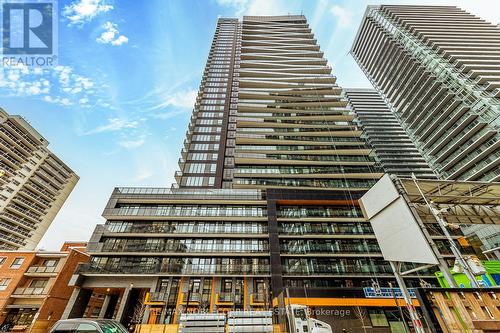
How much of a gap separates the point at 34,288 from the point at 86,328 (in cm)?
3166

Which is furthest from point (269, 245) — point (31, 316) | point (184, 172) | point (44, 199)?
point (44, 199)

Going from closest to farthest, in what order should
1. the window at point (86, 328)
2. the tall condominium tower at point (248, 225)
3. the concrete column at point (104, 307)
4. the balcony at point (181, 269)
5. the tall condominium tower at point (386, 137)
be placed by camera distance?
the window at point (86, 328) → the tall condominium tower at point (248, 225) → the balcony at point (181, 269) → the concrete column at point (104, 307) → the tall condominium tower at point (386, 137)

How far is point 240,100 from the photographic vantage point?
183 feet

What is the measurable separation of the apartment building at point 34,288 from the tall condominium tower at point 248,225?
232cm

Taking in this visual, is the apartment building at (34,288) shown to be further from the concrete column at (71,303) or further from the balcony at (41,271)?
the concrete column at (71,303)

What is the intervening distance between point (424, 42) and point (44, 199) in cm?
11178

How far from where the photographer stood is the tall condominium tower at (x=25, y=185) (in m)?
52.9

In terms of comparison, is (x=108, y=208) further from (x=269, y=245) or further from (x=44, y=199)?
(x=44, y=199)

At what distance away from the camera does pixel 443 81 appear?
5003cm

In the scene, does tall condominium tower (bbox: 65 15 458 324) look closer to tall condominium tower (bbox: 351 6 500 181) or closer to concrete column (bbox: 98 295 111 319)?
concrete column (bbox: 98 295 111 319)

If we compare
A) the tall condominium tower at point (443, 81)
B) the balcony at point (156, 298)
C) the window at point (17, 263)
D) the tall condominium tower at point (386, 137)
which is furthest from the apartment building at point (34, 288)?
the tall condominium tower at point (443, 81)

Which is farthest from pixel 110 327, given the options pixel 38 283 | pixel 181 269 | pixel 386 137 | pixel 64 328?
pixel 386 137

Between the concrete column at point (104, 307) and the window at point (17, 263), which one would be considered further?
the concrete column at point (104, 307)

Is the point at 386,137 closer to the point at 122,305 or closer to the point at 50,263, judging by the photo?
the point at 122,305
